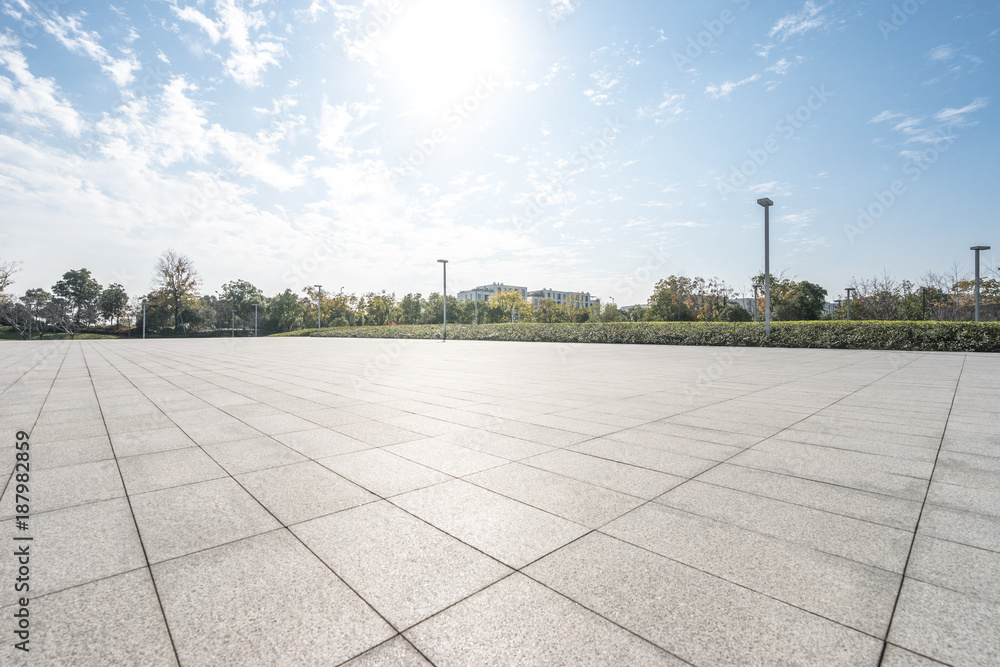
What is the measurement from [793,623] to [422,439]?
3508mm

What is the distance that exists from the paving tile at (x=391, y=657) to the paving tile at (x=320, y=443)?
2703mm

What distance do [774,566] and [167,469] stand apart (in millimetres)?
4337

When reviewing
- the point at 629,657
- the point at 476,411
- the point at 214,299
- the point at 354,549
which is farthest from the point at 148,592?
the point at 214,299

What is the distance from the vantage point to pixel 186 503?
306 cm

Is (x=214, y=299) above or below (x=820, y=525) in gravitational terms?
above

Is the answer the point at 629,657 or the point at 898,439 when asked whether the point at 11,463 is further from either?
the point at 898,439

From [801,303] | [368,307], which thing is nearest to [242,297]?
[368,307]

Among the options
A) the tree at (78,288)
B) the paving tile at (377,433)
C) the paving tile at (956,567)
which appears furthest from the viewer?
the tree at (78,288)

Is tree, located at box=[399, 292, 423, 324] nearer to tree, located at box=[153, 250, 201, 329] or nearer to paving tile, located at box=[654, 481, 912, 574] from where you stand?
tree, located at box=[153, 250, 201, 329]

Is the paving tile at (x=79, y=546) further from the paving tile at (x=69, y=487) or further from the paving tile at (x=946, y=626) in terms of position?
the paving tile at (x=946, y=626)

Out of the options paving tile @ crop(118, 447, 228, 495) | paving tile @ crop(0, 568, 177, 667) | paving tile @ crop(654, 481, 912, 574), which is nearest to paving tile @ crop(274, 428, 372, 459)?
paving tile @ crop(118, 447, 228, 495)

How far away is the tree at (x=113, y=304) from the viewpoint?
58062 millimetres

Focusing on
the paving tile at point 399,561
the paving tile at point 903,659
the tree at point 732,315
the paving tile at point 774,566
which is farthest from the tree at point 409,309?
the paving tile at point 903,659

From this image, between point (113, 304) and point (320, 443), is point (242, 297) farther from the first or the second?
point (320, 443)
